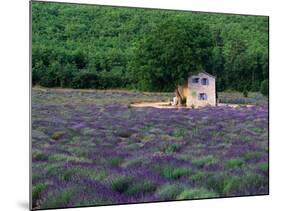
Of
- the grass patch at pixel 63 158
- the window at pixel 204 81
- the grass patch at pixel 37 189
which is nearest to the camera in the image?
the grass patch at pixel 37 189

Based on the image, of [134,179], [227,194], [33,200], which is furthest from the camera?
[227,194]

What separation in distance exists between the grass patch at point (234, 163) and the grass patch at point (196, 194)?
435 mm

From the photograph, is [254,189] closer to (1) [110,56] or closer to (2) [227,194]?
(2) [227,194]

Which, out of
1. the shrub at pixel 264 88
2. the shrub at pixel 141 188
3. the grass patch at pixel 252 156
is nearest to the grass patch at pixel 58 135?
the shrub at pixel 141 188

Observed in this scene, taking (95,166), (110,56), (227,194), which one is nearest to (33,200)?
(95,166)

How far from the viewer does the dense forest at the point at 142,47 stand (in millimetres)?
7246

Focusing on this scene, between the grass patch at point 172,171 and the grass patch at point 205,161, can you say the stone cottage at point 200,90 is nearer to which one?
the grass patch at point 205,161

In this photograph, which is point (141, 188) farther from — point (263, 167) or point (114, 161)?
point (263, 167)

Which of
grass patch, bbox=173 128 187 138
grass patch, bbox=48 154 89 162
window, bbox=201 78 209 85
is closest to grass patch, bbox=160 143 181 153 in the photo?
grass patch, bbox=173 128 187 138

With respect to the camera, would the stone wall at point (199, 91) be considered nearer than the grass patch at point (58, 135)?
No

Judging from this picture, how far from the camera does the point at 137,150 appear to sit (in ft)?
24.7

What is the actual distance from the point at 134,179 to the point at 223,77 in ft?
6.28

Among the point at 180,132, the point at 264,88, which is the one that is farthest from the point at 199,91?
the point at 264,88

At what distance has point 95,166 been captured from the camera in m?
7.26
